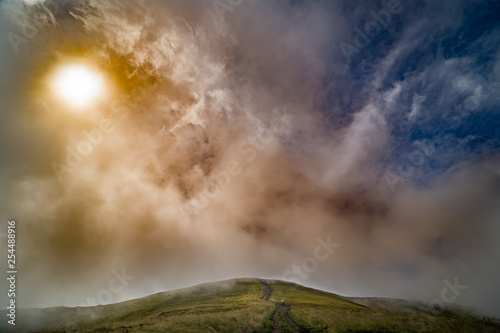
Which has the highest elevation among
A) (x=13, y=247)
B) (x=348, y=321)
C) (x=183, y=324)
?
(x=13, y=247)

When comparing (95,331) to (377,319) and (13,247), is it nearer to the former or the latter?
(13,247)

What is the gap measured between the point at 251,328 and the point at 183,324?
890 cm

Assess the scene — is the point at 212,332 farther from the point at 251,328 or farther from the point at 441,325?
the point at 441,325

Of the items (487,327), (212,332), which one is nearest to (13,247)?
(212,332)

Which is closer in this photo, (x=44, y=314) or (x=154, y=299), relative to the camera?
(x=154, y=299)

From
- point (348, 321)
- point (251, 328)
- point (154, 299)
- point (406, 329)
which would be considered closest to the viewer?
point (251, 328)

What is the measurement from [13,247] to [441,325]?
2751 inches

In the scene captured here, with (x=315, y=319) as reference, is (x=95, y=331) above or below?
above

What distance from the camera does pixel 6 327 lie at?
69.4 meters

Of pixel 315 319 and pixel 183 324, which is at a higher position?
pixel 183 324

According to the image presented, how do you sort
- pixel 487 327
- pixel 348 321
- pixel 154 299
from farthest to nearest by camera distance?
pixel 154 299
pixel 487 327
pixel 348 321

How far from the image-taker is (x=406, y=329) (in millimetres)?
30828

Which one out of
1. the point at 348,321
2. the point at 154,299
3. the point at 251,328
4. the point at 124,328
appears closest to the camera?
the point at 124,328

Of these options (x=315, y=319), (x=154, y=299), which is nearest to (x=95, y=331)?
(x=315, y=319)
